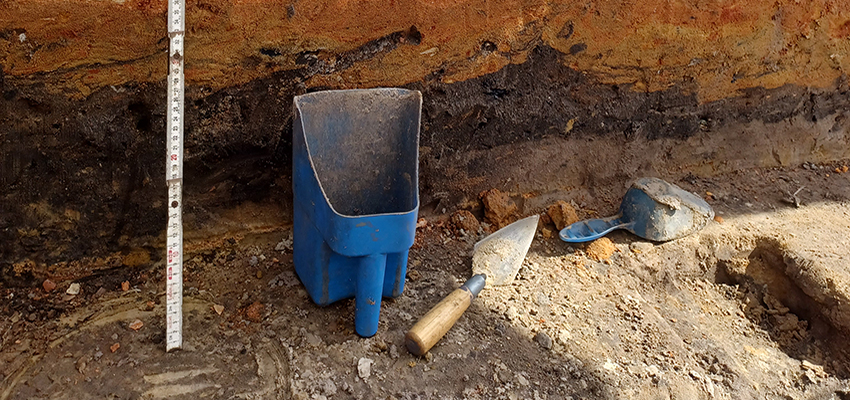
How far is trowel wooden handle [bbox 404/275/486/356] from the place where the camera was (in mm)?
2564

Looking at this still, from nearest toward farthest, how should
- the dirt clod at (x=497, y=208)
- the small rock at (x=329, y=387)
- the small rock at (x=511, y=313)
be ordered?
the small rock at (x=329, y=387), the small rock at (x=511, y=313), the dirt clod at (x=497, y=208)

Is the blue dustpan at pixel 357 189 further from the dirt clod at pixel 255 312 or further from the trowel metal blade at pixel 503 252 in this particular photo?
the trowel metal blade at pixel 503 252

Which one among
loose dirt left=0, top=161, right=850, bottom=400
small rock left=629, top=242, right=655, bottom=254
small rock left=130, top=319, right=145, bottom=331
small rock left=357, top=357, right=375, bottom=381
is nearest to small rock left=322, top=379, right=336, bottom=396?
loose dirt left=0, top=161, right=850, bottom=400

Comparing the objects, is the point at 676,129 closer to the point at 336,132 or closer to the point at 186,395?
the point at 336,132

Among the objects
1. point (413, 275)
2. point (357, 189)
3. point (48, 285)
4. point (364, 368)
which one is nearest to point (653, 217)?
point (413, 275)

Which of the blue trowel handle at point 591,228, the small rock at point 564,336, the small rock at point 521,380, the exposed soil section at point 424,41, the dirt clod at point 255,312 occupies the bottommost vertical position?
the dirt clod at point 255,312

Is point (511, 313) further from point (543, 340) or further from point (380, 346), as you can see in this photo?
point (380, 346)

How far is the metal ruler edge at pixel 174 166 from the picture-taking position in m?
2.56

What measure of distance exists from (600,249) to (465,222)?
708 millimetres

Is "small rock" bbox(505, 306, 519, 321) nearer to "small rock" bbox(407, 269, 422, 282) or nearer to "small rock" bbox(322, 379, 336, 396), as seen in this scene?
"small rock" bbox(407, 269, 422, 282)

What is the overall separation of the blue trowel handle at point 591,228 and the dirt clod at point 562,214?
36 mm

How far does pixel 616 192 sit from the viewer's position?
391cm

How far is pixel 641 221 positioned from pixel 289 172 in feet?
6.00

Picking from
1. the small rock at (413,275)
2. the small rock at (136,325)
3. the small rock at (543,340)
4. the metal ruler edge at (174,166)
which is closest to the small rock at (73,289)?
the small rock at (136,325)
